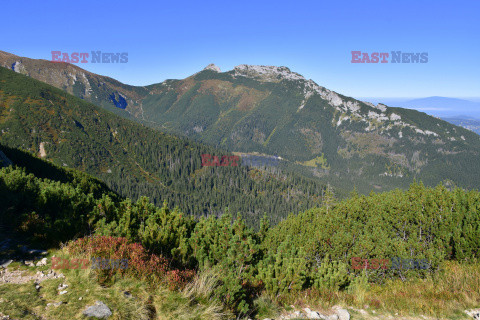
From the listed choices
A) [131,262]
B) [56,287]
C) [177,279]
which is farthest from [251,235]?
[56,287]

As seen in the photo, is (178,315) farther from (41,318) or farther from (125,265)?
(41,318)

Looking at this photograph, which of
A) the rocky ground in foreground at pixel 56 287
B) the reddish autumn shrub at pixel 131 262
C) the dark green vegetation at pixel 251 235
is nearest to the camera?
the rocky ground in foreground at pixel 56 287

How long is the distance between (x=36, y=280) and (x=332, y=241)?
2141cm

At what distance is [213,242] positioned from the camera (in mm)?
12805

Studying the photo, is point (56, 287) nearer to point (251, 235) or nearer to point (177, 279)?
Answer: point (177, 279)

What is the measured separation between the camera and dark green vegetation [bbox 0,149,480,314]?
10961 millimetres

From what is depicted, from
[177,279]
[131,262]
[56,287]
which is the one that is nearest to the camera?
[56,287]

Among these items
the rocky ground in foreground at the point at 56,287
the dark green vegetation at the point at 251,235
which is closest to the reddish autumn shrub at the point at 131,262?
the rocky ground in foreground at the point at 56,287

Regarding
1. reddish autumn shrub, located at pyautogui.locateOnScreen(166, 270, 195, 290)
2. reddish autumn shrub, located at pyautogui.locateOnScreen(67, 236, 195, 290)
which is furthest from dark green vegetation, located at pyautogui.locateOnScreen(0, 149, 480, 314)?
reddish autumn shrub, located at pyautogui.locateOnScreen(67, 236, 195, 290)

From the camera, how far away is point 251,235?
15180 millimetres

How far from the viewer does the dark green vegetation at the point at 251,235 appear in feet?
36.0

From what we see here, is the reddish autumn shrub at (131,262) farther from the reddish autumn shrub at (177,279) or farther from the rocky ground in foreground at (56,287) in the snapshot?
the rocky ground in foreground at (56,287)

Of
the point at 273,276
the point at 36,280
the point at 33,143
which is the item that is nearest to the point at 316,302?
the point at 273,276

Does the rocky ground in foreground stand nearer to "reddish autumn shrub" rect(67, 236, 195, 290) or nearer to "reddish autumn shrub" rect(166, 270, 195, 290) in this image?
"reddish autumn shrub" rect(67, 236, 195, 290)
